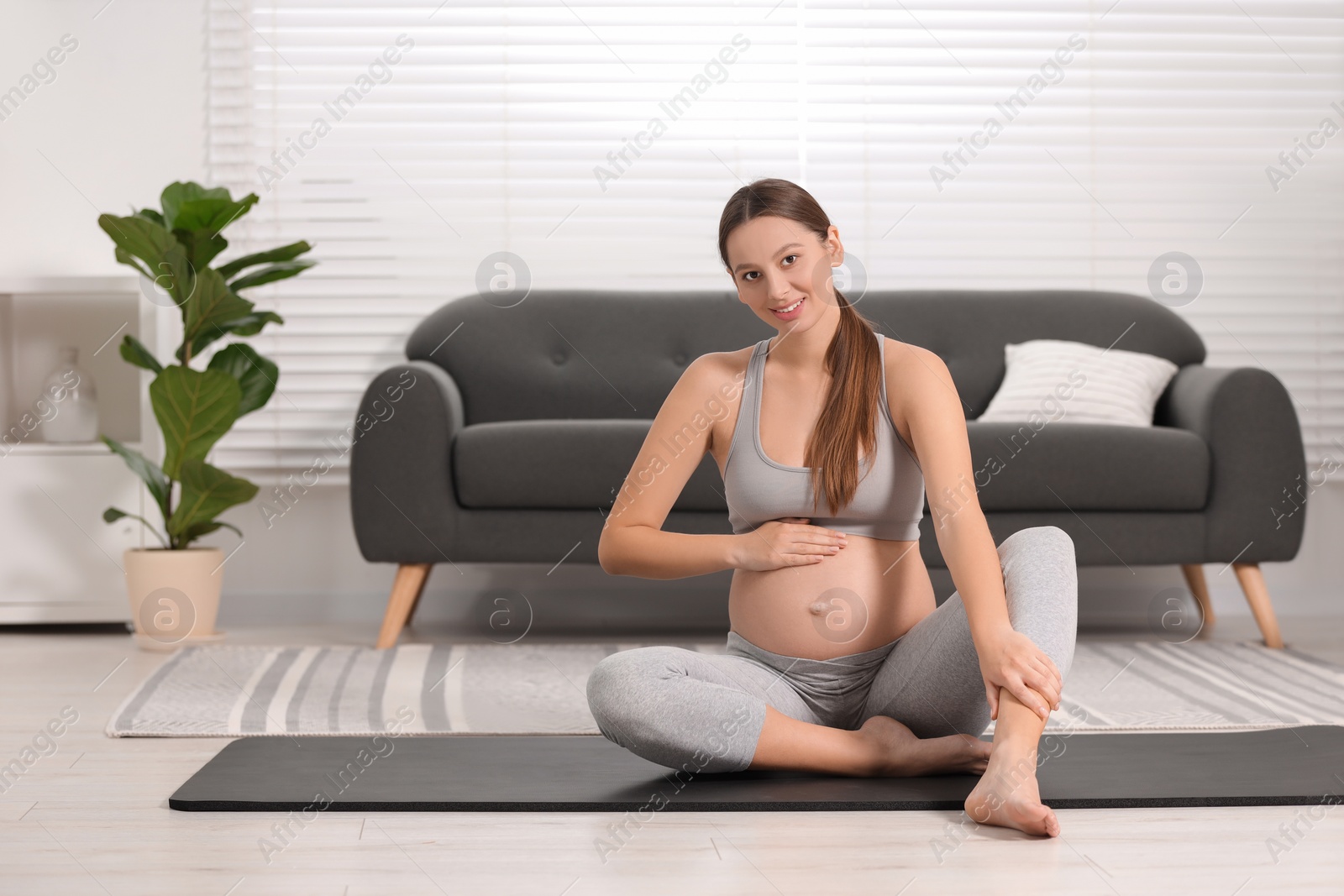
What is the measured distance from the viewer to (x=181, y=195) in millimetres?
2617

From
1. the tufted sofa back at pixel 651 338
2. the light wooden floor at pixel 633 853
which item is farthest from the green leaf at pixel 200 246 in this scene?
the light wooden floor at pixel 633 853

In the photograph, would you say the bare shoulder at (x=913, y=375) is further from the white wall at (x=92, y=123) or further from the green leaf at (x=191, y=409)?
the white wall at (x=92, y=123)

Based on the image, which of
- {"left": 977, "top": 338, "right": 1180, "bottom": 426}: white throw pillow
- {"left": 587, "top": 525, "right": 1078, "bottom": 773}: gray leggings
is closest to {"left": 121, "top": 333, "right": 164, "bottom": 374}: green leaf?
{"left": 587, "top": 525, "right": 1078, "bottom": 773}: gray leggings

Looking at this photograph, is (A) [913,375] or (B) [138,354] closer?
(A) [913,375]

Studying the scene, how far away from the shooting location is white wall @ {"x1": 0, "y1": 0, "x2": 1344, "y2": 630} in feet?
10.2

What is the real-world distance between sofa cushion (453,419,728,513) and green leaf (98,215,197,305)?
2.56 feet

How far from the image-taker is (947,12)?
3279mm

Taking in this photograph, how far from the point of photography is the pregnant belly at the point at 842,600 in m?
1.35

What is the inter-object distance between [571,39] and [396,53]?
49 centimetres

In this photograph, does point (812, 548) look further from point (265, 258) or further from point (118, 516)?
point (118, 516)

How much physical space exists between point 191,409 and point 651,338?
116cm

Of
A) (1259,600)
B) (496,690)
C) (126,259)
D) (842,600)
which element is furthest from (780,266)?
(126,259)

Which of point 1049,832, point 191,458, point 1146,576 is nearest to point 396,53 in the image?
point 191,458

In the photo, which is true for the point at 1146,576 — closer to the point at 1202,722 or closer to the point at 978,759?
the point at 1202,722
